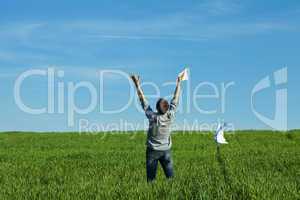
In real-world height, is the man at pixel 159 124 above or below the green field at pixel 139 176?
above

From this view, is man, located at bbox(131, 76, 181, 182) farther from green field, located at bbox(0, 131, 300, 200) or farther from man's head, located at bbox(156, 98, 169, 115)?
green field, located at bbox(0, 131, 300, 200)

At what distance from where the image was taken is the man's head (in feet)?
33.7

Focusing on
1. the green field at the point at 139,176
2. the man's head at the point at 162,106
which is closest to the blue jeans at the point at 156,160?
the green field at the point at 139,176

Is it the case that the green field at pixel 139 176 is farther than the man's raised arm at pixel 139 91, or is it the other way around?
the man's raised arm at pixel 139 91

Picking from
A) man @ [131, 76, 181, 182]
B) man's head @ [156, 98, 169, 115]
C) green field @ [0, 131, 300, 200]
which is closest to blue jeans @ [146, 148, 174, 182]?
man @ [131, 76, 181, 182]

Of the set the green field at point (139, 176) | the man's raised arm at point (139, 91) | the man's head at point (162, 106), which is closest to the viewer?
the green field at point (139, 176)

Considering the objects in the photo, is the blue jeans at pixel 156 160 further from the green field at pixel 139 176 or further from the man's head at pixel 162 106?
the man's head at pixel 162 106

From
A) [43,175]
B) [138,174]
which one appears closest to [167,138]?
[138,174]

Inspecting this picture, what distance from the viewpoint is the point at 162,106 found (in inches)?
404

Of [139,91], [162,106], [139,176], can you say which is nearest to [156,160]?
[162,106]

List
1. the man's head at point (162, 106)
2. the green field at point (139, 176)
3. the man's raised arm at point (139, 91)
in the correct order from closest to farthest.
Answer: the green field at point (139, 176) → the man's head at point (162, 106) → the man's raised arm at point (139, 91)

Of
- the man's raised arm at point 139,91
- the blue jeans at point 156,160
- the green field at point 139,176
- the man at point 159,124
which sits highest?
the man's raised arm at point 139,91

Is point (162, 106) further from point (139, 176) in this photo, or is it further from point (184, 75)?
point (139, 176)

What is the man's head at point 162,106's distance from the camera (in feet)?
33.7
